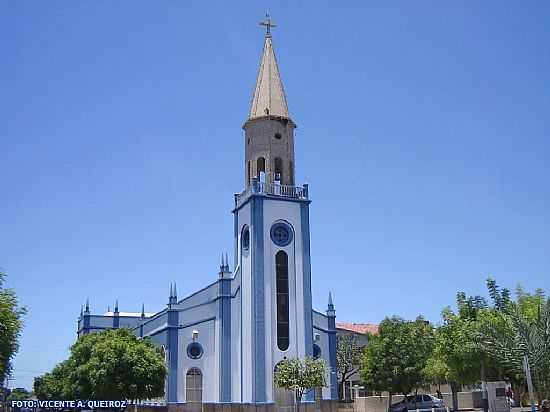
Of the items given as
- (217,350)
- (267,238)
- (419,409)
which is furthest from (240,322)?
(419,409)

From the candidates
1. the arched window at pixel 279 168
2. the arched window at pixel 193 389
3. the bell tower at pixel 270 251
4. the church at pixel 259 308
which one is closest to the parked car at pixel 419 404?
the church at pixel 259 308

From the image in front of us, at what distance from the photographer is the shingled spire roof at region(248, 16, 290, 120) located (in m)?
46.8

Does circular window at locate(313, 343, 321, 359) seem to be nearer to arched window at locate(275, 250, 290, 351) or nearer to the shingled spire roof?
arched window at locate(275, 250, 290, 351)

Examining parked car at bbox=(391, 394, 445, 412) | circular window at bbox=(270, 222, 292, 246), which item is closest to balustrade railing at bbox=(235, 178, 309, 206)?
circular window at bbox=(270, 222, 292, 246)

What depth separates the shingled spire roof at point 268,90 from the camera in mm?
46750

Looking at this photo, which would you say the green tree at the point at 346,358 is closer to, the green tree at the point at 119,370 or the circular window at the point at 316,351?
the circular window at the point at 316,351

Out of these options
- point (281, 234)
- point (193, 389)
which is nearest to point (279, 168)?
point (281, 234)

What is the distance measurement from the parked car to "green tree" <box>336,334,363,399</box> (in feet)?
36.4

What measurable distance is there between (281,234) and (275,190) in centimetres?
291

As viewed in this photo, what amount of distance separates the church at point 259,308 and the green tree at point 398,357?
2.78 m

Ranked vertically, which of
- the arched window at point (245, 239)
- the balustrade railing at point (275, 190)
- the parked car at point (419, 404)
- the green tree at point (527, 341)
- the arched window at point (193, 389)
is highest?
the balustrade railing at point (275, 190)

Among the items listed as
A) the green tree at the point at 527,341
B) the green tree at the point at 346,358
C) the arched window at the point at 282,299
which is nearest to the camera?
the green tree at the point at 527,341

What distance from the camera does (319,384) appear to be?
40.2m

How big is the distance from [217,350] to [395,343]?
37.7 feet
